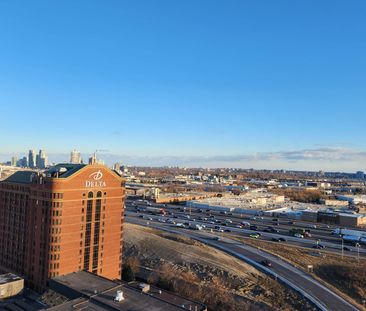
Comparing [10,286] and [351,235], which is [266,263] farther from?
[10,286]

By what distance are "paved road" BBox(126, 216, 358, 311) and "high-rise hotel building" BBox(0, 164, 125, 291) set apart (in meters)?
29.6

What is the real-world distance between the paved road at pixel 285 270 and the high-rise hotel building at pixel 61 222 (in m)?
29.6

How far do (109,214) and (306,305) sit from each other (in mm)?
39844

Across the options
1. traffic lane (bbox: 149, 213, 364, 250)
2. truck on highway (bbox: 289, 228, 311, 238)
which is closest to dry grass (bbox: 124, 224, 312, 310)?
traffic lane (bbox: 149, 213, 364, 250)

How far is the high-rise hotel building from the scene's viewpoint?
65.8 m

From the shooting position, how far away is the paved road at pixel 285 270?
65.8 m

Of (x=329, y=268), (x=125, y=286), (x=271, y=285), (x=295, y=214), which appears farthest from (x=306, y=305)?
(x=295, y=214)

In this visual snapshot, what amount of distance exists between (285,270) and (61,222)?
46686 millimetres

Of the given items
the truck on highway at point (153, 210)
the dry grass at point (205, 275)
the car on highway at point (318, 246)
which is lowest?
the dry grass at point (205, 275)

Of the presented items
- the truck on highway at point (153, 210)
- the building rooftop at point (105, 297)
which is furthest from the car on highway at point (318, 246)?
the truck on highway at point (153, 210)

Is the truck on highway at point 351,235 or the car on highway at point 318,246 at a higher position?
the truck on highway at point 351,235

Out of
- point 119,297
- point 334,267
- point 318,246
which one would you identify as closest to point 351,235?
point 318,246

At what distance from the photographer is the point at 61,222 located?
215 feet

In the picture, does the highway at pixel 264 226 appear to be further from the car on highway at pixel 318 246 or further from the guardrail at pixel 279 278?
the guardrail at pixel 279 278
